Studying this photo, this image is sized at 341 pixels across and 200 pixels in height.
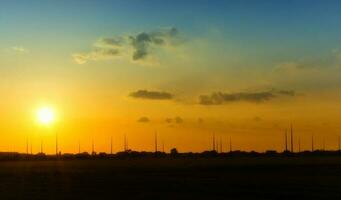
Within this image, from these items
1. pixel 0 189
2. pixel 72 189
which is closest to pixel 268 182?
pixel 72 189

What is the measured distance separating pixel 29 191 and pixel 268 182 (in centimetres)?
2837

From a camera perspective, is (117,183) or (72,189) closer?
(72,189)

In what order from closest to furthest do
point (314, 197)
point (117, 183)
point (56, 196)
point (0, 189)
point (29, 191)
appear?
point (314, 197) → point (56, 196) → point (29, 191) → point (0, 189) → point (117, 183)

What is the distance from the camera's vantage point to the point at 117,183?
88875 mm

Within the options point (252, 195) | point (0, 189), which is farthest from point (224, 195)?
point (0, 189)

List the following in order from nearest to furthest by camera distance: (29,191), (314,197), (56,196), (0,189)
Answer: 1. (314,197)
2. (56,196)
3. (29,191)
4. (0,189)

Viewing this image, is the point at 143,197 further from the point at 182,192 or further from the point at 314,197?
the point at 314,197

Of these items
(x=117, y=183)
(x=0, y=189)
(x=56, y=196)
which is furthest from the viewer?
(x=117, y=183)

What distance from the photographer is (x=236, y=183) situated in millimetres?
84812

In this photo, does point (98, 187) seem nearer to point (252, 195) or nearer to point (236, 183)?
point (236, 183)

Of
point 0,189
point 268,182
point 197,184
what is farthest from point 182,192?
point 0,189

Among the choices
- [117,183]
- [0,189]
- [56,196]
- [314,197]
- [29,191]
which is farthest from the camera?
[117,183]

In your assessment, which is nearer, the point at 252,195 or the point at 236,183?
the point at 252,195

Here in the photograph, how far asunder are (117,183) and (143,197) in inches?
878
